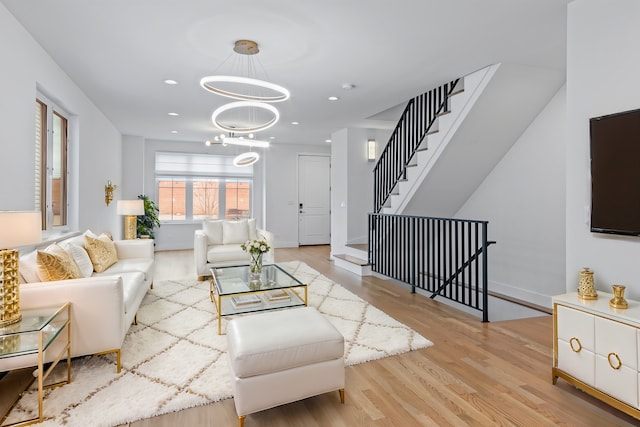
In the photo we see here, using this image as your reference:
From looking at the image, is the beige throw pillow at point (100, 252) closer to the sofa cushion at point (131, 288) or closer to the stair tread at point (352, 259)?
the sofa cushion at point (131, 288)

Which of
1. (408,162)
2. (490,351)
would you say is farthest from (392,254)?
(490,351)

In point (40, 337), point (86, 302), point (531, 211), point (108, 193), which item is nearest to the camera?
point (40, 337)

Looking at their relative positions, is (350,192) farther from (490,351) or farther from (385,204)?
(490,351)

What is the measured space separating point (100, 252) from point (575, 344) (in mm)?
4337

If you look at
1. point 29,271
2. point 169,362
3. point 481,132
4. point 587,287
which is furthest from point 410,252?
point 29,271

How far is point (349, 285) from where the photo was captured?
17.0ft

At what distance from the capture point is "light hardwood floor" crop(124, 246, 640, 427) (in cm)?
202

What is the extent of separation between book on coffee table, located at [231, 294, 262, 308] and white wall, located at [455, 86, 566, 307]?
3749mm

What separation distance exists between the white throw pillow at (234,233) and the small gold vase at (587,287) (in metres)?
4.74

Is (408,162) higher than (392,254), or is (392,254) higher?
(408,162)

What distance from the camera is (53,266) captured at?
263 centimetres

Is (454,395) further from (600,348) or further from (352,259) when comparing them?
(352,259)

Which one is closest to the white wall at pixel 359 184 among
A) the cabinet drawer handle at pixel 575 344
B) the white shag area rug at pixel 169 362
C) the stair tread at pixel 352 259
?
the stair tread at pixel 352 259

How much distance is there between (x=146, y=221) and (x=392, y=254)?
5668 millimetres
